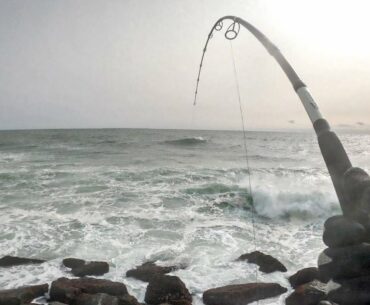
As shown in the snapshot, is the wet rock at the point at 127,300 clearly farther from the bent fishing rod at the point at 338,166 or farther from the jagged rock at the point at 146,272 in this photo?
the bent fishing rod at the point at 338,166

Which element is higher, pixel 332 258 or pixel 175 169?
pixel 332 258

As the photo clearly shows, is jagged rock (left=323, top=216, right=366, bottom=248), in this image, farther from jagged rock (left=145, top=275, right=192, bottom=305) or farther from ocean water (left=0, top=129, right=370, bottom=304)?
jagged rock (left=145, top=275, right=192, bottom=305)

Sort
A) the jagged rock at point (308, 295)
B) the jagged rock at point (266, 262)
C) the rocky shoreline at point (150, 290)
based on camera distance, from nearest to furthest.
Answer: the jagged rock at point (308, 295), the rocky shoreline at point (150, 290), the jagged rock at point (266, 262)

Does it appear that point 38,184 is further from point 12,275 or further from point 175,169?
point 12,275

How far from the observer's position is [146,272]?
6785 millimetres

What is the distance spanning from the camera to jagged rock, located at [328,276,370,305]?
Result: 6.64 feet

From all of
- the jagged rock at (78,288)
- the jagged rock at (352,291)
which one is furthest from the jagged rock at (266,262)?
the jagged rock at (352,291)

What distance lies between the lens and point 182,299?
19.0ft

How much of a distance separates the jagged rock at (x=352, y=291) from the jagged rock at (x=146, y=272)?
495 centimetres

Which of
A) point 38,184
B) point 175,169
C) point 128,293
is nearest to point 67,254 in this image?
point 128,293

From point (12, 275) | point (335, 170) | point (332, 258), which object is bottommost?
point (12, 275)

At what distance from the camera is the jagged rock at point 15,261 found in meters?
7.32

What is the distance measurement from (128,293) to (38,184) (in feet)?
40.0

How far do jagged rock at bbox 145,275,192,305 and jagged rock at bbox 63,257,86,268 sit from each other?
1969 mm
